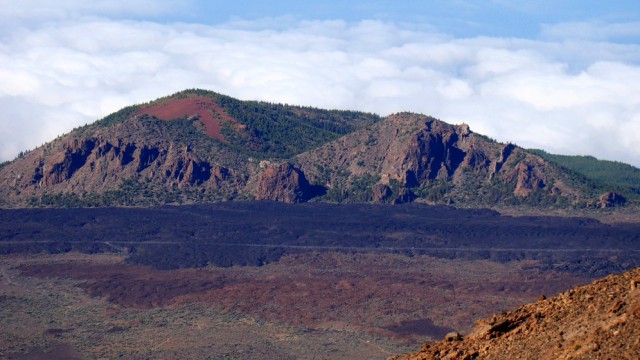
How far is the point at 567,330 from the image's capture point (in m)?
23.3

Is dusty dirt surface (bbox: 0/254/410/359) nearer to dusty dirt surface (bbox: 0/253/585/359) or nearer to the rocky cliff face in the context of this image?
dusty dirt surface (bbox: 0/253/585/359)

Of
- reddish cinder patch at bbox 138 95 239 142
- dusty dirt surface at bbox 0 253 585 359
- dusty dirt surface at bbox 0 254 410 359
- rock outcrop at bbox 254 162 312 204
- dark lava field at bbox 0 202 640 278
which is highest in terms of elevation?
reddish cinder patch at bbox 138 95 239 142

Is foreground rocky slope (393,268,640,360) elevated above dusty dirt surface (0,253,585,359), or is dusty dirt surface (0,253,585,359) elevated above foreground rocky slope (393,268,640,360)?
foreground rocky slope (393,268,640,360)

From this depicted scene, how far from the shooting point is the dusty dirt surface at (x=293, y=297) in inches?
2719

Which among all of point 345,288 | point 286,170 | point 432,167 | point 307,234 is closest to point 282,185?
point 286,170

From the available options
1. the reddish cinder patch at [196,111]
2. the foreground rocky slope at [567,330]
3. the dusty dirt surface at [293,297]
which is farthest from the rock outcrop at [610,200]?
the foreground rocky slope at [567,330]

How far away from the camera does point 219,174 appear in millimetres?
141875

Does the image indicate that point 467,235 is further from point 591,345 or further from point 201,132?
point 591,345

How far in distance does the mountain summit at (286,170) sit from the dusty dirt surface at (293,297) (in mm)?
30087

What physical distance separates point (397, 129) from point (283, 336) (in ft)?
276

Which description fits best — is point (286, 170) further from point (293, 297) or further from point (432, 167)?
point (293, 297)

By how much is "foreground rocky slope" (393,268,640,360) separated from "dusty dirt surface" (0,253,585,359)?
36.9m

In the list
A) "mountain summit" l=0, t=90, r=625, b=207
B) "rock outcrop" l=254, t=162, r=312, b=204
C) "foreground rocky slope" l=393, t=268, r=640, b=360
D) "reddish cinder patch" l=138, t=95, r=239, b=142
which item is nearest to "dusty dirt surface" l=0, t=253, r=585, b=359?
"rock outcrop" l=254, t=162, r=312, b=204

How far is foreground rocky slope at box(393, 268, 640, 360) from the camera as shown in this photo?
854 inches
